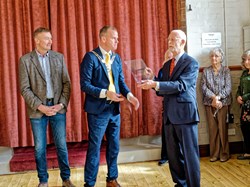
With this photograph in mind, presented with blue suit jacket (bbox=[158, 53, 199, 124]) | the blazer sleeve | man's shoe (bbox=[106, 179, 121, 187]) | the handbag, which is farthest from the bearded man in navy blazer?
the handbag

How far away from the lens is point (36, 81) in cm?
322

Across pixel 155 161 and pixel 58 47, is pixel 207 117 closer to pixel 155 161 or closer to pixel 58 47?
pixel 155 161

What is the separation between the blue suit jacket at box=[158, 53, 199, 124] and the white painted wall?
1.48 metres

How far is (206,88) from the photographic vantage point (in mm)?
4215

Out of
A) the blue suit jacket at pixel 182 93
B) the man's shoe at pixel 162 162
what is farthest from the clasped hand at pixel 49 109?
the man's shoe at pixel 162 162

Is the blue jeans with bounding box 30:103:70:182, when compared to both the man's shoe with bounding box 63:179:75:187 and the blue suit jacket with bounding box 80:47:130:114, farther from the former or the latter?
the blue suit jacket with bounding box 80:47:130:114

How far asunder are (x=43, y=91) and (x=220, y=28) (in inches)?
92.9

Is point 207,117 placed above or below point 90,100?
below

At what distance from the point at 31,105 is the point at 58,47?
1.30 meters

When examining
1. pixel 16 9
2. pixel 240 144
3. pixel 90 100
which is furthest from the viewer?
pixel 240 144

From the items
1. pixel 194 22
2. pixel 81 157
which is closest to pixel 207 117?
pixel 194 22

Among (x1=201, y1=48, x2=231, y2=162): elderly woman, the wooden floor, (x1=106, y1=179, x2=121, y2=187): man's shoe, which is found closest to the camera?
(x1=106, y1=179, x2=121, y2=187): man's shoe

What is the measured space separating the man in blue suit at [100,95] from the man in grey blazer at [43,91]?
0.93ft

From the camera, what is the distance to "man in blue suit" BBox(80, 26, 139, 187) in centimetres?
310
